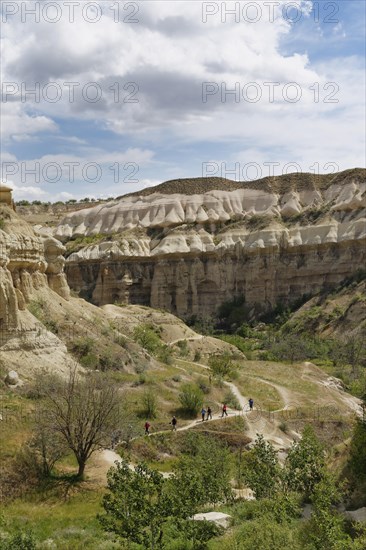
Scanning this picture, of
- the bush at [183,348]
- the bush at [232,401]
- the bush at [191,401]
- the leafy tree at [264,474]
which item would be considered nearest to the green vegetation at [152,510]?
the leafy tree at [264,474]

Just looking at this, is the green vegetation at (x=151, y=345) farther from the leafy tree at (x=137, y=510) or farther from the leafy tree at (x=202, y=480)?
the leafy tree at (x=137, y=510)

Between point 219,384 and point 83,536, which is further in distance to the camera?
point 219,384

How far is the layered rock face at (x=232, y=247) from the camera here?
73.3 meters

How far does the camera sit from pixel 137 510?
13.9 metres

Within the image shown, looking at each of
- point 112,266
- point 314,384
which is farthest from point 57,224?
point 314,384

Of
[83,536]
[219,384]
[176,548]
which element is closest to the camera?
[176,548]

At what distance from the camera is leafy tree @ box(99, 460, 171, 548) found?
13.5 metres

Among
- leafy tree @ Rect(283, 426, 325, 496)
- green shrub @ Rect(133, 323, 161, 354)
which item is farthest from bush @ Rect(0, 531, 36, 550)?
green shrub @ Rect(133, 323, 161, 354)

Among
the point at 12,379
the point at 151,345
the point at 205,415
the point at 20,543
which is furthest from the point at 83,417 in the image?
the point at 151,345

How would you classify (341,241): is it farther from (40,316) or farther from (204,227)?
(40,316)

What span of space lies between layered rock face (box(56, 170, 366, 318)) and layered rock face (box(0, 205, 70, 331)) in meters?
38.5

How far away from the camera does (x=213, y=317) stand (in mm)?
76688

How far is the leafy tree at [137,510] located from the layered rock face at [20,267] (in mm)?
14898

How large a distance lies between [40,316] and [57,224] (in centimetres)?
7092
